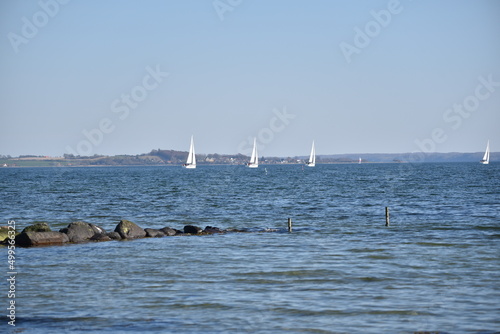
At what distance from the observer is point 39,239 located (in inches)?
1325

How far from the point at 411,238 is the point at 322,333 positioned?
20823 mm

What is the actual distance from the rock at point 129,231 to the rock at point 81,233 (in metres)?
1.03

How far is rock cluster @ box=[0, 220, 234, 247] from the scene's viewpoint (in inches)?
1321

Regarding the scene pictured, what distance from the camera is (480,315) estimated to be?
18172mm

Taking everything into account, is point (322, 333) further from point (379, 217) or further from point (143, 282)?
point (379, 217)

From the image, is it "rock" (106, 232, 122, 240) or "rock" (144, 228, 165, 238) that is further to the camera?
"rock" (144, 228, 165, 238)

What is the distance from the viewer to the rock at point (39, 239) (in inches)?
1309

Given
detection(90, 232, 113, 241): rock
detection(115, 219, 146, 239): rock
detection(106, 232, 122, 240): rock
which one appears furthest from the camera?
detection(115, 219, 146, 239): rock

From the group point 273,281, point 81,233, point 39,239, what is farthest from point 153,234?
point 273,281

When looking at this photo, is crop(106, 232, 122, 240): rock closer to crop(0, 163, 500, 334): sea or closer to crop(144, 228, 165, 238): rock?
crop(0, 163, 500, 334): sea

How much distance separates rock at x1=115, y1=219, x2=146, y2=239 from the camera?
122 feet

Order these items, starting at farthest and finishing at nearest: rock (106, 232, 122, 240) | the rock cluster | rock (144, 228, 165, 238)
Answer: rock (144, 228, 165, 238), rock (106, 232, 122, 240), the rock cluster

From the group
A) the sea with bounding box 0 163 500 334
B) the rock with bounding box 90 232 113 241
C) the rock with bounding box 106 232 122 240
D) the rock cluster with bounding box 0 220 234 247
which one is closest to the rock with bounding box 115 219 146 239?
the rock cluster with bounding box 0 220 234 247

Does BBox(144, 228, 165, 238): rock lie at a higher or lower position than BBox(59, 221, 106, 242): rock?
lower
